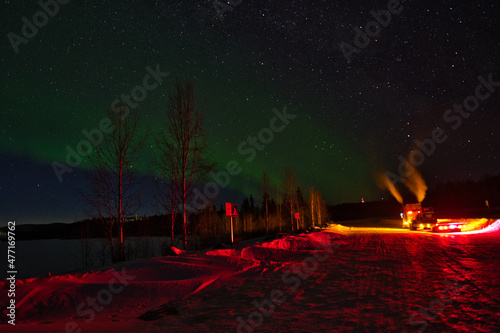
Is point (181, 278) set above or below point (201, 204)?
below

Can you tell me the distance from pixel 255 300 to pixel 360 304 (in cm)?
216

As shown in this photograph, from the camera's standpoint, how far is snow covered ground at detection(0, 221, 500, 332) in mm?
5291

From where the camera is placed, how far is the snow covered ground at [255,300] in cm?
529

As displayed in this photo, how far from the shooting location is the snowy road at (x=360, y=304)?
519 centimetres

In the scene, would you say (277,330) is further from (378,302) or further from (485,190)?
Answer: (485,190)

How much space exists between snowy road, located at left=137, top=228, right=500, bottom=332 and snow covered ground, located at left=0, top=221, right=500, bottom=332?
0.02 meters

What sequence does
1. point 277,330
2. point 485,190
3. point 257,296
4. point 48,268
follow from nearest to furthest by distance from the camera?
point 277,330, point 257,296, point 48,268, point 485,190

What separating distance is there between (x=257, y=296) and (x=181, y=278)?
2.60 m

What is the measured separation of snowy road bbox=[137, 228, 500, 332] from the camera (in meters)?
5.19

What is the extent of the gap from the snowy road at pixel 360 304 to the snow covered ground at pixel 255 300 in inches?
0.7

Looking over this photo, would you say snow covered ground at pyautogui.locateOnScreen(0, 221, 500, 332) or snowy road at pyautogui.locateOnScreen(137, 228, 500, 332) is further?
snow covered ground at pyautogui.locateOnScreen(0, 221, 500, 332)

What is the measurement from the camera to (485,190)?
10131 cm

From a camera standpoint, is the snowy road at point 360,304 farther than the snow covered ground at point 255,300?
No

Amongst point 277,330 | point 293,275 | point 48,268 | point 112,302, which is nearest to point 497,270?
point 293,275
